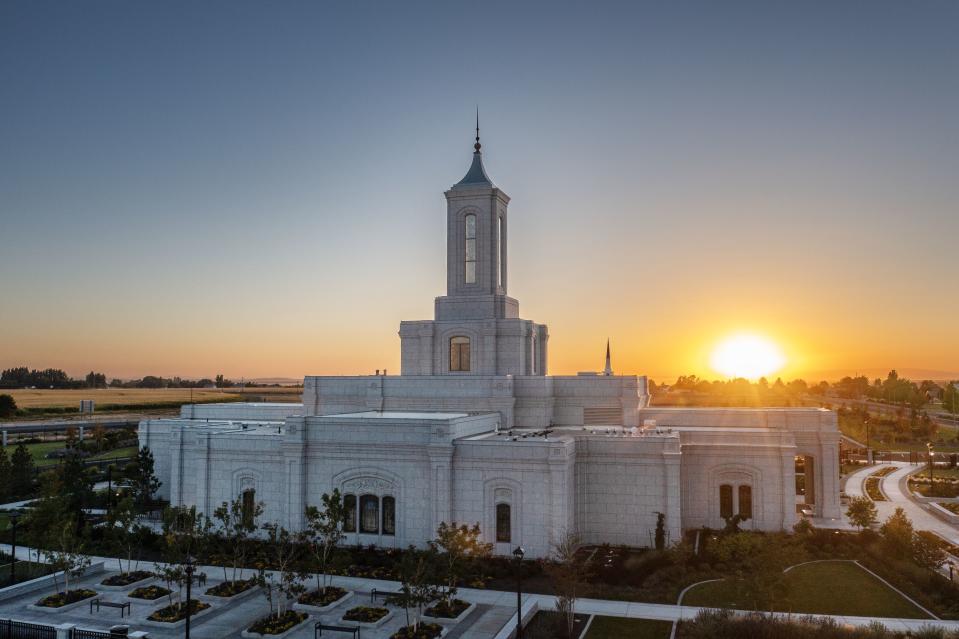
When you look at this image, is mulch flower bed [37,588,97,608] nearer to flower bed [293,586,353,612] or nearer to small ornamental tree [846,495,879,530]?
flower bed [293,586,353,612]

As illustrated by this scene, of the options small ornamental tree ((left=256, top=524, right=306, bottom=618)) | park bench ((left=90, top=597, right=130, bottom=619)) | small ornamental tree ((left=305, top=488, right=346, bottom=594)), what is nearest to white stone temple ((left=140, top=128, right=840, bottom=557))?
small ornamental tree ((left=256, top=524, right=306, bottom=618))

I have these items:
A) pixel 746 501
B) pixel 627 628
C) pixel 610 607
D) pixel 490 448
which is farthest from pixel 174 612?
pixel 746 501

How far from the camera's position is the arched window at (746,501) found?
39344 mm

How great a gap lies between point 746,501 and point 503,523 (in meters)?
14.3

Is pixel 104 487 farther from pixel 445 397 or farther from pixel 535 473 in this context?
pixel 535 473

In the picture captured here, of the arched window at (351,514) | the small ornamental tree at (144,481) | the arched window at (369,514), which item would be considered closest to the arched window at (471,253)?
the arched window at (369,514)

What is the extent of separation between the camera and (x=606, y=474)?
3797 cm

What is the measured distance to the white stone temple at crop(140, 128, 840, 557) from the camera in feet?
117

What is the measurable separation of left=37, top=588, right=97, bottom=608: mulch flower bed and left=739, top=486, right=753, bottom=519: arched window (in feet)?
106

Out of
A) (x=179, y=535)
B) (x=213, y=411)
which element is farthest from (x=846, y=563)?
(x=213, y=411)

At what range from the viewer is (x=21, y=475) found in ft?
178

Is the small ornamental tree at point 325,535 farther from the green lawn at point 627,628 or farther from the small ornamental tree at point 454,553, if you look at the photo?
the green lawn at point 627,628

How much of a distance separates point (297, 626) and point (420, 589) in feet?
15.6

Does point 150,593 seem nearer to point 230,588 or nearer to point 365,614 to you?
point 230,588
